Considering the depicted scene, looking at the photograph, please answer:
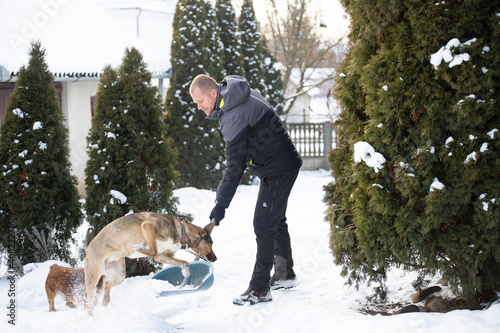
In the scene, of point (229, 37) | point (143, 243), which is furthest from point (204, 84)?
point (229, 37)

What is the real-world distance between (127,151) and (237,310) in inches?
97.0

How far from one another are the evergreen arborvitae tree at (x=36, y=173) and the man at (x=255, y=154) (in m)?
2.49

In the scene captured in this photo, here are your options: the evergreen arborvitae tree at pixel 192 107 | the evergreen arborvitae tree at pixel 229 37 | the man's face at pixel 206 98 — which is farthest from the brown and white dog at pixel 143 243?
the evergreen arborvitae tree at pixel 229 37

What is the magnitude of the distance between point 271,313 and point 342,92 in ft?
7.31

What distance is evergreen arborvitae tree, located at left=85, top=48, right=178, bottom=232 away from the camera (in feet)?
18.3

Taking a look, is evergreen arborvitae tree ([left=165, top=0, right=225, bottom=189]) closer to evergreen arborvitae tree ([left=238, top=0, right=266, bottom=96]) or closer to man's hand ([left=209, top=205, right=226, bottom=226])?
evergreen arborvitae tree ([left=238, top=0, right=266, bottom=96])

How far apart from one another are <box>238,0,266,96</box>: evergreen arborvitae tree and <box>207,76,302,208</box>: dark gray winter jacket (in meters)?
10.9

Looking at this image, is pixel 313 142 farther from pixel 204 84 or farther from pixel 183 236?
pixel 183 236

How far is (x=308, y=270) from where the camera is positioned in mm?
5781

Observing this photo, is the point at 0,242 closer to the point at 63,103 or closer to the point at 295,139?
the point at 63,103

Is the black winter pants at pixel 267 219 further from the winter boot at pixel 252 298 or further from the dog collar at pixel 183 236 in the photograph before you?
the dog collar at pixel 183 236

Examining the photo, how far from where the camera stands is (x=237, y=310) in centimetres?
446

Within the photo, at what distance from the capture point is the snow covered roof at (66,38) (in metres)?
10.3

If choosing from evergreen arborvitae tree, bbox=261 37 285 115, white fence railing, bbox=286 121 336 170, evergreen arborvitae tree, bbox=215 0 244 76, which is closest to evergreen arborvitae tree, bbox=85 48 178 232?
evergreen arborvitae tree, bbox=215 0 244 76
